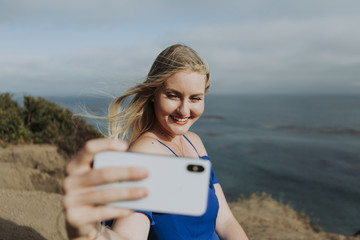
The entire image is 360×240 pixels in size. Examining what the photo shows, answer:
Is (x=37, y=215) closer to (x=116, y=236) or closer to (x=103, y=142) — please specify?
(x=116, y=236)

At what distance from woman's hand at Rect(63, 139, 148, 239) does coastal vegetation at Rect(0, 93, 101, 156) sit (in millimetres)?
7865

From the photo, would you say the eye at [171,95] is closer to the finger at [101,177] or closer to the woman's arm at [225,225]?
the woman's arm at [225,225]

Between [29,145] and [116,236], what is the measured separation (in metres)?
8.66

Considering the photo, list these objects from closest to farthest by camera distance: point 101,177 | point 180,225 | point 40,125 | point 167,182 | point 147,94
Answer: point 101,177 < point 167,182 < point 180,225 < point 147,94 < point 40,125

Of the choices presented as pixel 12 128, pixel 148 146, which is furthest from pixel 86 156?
pixel 12 128

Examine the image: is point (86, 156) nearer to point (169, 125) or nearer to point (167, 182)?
point (167, 182)

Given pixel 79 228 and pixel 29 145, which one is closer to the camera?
pixel 79 228

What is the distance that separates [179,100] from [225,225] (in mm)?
1146

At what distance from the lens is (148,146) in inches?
76.3

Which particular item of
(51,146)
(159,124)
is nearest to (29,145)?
(51,146)

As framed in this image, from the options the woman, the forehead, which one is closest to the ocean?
the woman

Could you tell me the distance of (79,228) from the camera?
1.06 m

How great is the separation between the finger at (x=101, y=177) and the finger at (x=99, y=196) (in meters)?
0.03

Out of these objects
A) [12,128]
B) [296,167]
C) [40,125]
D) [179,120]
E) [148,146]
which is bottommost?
[296,167]
